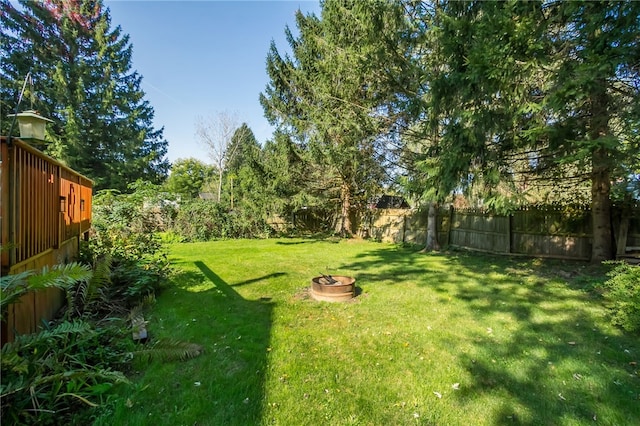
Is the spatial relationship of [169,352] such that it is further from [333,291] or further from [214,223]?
[214,223]

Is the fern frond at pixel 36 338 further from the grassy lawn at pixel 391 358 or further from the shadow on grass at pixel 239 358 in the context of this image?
the shadow on grass at pixel 239 358

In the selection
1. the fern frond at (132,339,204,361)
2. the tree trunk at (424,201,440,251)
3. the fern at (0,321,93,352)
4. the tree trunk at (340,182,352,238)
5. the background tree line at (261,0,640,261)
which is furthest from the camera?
the tree trunk at (340,182,352,238)

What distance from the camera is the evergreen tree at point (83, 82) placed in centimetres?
1524

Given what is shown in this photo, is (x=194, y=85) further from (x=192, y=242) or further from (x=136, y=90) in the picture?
(x=136, y=90)

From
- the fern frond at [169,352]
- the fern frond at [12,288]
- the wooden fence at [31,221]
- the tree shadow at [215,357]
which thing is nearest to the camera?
the fern frond at [12,288]

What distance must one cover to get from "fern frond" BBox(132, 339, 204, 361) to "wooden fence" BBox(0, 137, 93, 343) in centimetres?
98

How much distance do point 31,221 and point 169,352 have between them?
1.84m

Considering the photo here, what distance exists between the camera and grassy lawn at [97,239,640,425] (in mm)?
2246

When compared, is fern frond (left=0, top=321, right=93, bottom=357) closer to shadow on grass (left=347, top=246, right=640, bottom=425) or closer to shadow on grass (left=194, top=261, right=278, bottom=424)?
shadow on grass (left=194, top=261, right=278, bottom=424)

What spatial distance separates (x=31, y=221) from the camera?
3.01 m

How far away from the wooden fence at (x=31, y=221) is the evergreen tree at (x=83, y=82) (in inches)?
548

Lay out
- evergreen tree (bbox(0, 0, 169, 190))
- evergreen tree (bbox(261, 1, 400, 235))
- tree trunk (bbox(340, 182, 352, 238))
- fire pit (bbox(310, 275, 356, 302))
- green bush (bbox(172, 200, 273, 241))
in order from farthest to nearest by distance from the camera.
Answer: evergreen tree (bbox(0, 0, 169, 190)) < tree trunk (bbox(340, 182, 352, 238)) < green bush (bbox(172, 200, 273, 241)) < evergreen tree (bbox(261, 1, 400, 235)) < fire pit (bbox(310, 275, 356, 302))

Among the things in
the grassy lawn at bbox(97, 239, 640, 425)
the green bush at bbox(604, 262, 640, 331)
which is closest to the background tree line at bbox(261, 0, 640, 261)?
the green bush at bbox(604, 262, 640, 331)

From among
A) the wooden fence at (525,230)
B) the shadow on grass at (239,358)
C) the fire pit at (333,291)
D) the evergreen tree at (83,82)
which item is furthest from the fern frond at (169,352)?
the evergreen tree at (83,82)
